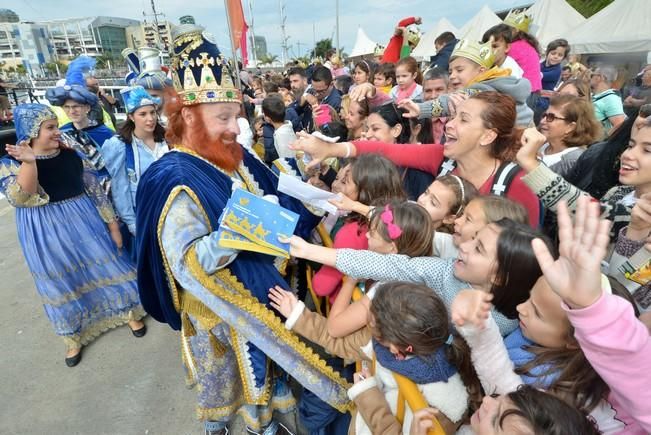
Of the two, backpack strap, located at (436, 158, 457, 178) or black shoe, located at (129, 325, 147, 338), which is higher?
backpack strap, located at (436, 158, 457, 178)

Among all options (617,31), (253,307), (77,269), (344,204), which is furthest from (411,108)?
(617,31)

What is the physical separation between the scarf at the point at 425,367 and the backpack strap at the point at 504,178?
102 centimetres

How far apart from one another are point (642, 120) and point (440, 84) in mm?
1747

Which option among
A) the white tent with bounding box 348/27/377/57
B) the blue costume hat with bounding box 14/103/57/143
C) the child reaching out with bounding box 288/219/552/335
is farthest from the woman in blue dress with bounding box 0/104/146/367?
the white tent with bounding box 348/27/377/57

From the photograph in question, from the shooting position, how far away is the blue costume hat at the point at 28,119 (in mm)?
2484

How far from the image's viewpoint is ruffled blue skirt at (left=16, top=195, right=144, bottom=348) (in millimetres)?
2762

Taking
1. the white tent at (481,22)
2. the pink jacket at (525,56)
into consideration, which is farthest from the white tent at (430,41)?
the pink jacket at (525,56)

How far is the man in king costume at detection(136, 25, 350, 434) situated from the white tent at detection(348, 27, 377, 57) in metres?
20.7

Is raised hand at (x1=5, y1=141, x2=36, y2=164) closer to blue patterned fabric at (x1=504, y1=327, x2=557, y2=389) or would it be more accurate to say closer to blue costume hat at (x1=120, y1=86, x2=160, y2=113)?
blue costume hat at (x1=120, y1=86, x2=160, y2=113)

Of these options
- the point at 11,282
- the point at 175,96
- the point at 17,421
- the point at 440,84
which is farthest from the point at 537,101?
the point at 11,282

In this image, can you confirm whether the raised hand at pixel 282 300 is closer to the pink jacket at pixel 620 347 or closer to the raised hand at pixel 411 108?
the pink jacket at pixel 620 347

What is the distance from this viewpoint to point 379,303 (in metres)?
1.29

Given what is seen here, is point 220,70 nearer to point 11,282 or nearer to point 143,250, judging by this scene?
point 143,250

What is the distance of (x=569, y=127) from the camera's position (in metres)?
2.85
